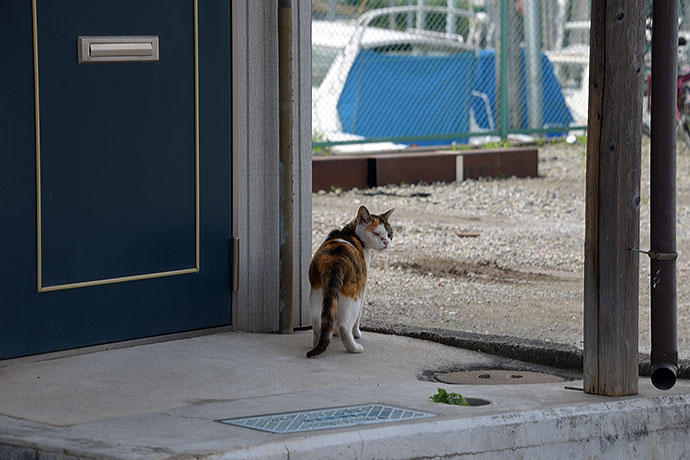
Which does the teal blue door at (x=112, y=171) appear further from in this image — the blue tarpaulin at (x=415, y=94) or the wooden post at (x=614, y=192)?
the blue tarpaulin at (x=415, y=94)

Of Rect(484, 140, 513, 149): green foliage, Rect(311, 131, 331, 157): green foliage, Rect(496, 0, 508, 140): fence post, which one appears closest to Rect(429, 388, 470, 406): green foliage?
Rect(311, 131, 331, 157): green foliage

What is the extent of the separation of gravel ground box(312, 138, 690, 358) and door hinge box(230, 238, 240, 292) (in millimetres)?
1262

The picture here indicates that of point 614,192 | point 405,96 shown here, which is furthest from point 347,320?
point 405,96

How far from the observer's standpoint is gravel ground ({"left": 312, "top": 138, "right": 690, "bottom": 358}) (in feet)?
24.9

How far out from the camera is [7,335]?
5.54 metres

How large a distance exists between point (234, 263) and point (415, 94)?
383 inches

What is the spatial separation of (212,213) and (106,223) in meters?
0.66

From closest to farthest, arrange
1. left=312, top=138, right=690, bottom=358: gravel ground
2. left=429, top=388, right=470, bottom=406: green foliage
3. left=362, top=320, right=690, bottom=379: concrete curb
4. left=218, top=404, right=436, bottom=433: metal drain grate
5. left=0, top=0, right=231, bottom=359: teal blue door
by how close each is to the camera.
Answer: left=218, top=404, right=436, bottom=433: metal drain grate, left=429, top=388, right=470, bottom=406: green foliage, left=0, top=0, right=231, bottom=359: teal blue door, left=362, top=320, right=690, bottom=379: concrete curb, left=312, top=138, right=690, bottom=358: gravel ground

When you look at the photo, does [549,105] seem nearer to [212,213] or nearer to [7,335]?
[212,213]

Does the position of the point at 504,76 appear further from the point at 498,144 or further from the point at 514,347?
the point at 514,347

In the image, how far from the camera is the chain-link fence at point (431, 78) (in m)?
15.6

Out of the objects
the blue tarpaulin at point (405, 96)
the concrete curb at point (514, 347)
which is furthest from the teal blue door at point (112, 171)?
the blue tarpaulin at point (405, 96)

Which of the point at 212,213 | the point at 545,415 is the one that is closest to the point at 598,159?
the point at 545,415

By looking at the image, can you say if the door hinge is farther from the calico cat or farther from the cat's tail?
the cat's tail
